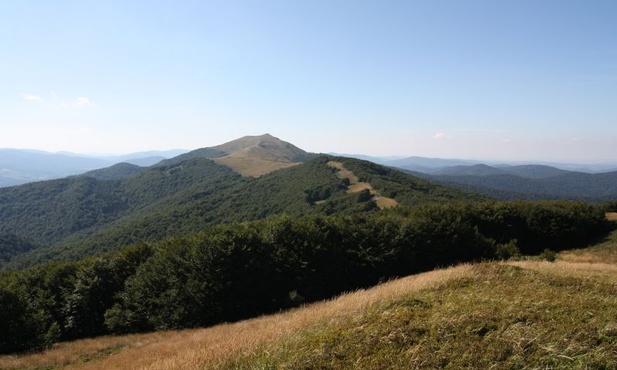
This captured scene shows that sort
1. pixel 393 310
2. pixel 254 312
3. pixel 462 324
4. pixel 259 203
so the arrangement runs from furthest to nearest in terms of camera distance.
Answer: pixel 259 203, pixel 254 312, pixel 393 310, pixel 462 324

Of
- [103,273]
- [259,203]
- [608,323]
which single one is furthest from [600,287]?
[259,203]

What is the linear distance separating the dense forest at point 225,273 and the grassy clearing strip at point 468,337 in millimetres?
22220

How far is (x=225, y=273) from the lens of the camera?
2975 centimetres

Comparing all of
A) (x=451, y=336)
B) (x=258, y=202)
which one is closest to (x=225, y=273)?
(x=451, y=336)

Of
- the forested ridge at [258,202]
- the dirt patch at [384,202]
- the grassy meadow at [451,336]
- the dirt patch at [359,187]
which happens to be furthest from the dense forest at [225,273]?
the dirt patch at [359,187]

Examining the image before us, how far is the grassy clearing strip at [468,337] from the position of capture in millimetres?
6156

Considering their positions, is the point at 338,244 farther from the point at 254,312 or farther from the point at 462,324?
the point at 462,324

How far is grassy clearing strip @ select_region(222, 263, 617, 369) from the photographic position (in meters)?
6.16

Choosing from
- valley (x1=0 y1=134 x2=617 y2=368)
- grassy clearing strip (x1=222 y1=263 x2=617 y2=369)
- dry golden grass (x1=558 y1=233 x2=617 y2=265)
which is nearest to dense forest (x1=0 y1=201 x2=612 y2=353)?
valley (x1=0 y1=134 x2=617 y2=368)

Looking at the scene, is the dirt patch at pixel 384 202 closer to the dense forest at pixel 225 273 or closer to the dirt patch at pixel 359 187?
the dirt patch at pixel 359 187

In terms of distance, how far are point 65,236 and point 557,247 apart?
20663 cm

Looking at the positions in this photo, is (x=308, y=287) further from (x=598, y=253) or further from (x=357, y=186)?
(x=357, y=186)

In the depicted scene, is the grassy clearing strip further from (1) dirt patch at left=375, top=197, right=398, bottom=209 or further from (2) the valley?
(1) dirt patch at left=375, top=197, right=398, bottom=209

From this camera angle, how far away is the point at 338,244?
3638 centimetres
